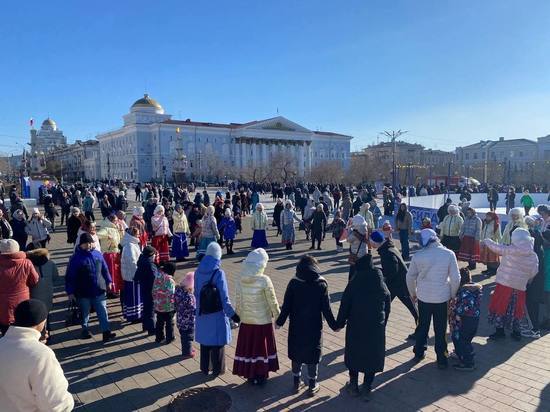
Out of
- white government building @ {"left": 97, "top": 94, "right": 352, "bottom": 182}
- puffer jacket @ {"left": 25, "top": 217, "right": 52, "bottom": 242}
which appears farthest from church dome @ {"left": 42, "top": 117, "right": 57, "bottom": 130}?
puffer jacket @ {"left": 25, "top": 217, "right": 52, "bottom": 242}

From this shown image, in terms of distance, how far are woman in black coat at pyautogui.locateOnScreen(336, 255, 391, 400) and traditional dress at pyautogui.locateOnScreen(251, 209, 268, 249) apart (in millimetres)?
7789

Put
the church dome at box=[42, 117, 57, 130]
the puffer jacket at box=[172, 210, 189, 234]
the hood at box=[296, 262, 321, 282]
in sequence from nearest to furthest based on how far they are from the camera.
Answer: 1. the hood at box=[296, 262, 321, 282]
2. the puffer jacket at box=[172, 210, 189, 234]
3. the church dome at box=[42, 117, 57, 130]

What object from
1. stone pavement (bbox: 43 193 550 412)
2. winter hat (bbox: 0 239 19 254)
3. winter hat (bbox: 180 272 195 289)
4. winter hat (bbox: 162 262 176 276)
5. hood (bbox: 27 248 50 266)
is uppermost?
winter hat (bbox: 0 239 19 254)

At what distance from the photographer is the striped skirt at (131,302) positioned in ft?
21.8

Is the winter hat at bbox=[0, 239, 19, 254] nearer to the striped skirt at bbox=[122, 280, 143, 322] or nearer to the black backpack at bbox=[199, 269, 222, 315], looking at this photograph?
the striped skirt at bbox=[122, 280, 143, 322]

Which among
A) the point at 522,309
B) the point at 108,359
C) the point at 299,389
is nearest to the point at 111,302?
the point at 108,359

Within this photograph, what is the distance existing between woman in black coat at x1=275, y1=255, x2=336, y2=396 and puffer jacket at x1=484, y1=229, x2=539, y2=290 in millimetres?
2666

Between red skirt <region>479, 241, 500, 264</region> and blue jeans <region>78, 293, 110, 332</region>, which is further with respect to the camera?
red skirt <region>479, 241, 500, 264</region>

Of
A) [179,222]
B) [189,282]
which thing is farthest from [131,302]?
[179,222]

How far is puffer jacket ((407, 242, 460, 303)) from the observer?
4.86 meters

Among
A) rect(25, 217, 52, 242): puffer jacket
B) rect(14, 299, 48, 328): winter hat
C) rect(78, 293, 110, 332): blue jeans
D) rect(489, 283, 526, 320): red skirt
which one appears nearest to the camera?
rect(14, 299, 48, 328): winter hat

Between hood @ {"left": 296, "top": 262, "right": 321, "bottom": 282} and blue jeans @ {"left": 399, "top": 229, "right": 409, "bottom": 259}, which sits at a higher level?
hood @ {"left": 296, "top": 262, "right": 321, "bottom": 282}

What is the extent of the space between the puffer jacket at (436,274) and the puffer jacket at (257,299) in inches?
71.1

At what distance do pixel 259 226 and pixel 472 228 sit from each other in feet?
18.3
